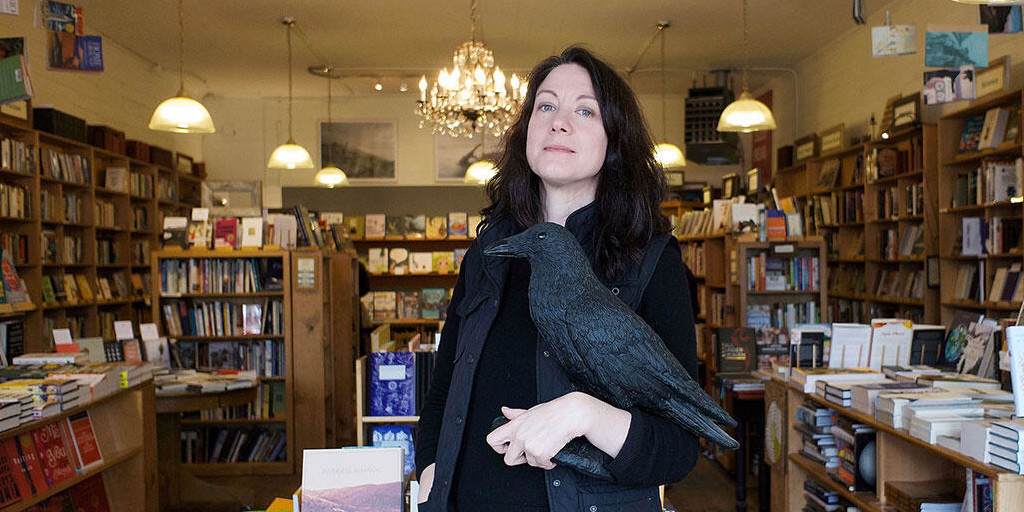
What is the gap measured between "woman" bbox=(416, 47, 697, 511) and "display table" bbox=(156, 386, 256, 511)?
3278 millimetres

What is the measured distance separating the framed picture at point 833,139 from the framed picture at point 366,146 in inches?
204

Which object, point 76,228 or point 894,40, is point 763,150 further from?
point 76,228

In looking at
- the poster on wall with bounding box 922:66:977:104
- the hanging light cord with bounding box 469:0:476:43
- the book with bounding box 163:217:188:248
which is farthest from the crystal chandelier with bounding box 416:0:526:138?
the poster on wall with bounding box 922:66:977:104

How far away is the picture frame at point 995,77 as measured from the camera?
4.73 m

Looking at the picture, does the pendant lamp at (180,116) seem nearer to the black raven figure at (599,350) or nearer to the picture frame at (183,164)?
the picture frame at (183,164)

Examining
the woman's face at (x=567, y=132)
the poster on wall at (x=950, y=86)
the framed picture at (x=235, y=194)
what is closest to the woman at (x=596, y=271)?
the woman's face at (x=567, y=132)

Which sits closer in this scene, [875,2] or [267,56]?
[875,2]

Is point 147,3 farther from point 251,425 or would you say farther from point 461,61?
point 251,425

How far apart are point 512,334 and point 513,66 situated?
26.2ft

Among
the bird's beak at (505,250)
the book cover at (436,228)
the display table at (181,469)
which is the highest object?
the book cover at (436,228)

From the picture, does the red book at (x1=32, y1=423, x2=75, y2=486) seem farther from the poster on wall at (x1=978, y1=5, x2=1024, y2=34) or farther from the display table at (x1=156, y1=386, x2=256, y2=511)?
the poster on wall at (x1=978, y1=5, x2=1024, y2=34)

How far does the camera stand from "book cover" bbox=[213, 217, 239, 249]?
5192 mm

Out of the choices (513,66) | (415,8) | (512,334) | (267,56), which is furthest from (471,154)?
(512,334)

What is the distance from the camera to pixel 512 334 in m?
1.12
